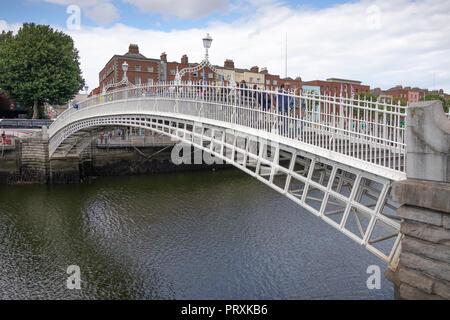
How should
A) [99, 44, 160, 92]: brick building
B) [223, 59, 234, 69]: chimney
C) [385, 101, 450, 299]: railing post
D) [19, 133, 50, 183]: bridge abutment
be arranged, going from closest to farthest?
[385, 101, 450, 299]: railing post < [19, 133, 50, 183]: bridge abutment < [99, 44, 160, 92]: brick building < [223, 59, 234, 69]: chimney

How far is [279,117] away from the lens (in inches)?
319

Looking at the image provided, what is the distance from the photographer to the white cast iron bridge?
597cm

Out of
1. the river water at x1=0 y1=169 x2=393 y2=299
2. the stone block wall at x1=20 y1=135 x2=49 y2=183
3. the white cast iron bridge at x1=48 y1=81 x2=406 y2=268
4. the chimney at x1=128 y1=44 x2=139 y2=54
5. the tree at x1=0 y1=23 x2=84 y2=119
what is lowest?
the river water at x1=0 y1=169 x2=393 y2=299

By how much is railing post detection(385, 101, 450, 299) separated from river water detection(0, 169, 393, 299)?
356 cm

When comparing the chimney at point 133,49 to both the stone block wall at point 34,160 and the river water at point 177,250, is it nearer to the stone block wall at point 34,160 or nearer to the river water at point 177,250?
the stone block wall at point 34,160

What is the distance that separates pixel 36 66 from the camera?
31391mm

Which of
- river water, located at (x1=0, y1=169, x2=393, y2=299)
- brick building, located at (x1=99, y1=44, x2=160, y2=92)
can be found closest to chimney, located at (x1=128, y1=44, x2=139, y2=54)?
brick building, located at (x1=99, y1=44, x2=160, y2=92)

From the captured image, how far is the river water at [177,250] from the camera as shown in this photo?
28.5 ft

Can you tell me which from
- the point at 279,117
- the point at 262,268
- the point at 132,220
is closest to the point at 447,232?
the point at 279,117

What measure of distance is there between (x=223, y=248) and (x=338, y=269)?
350 cm

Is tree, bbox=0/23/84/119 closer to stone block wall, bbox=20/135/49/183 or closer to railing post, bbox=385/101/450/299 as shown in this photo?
stone block wall, bbox=20/135/49/183

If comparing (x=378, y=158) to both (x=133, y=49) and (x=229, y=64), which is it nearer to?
(x=229, y=64)

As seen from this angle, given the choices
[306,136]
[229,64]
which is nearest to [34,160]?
[306,136]

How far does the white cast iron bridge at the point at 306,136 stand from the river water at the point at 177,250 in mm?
1455
